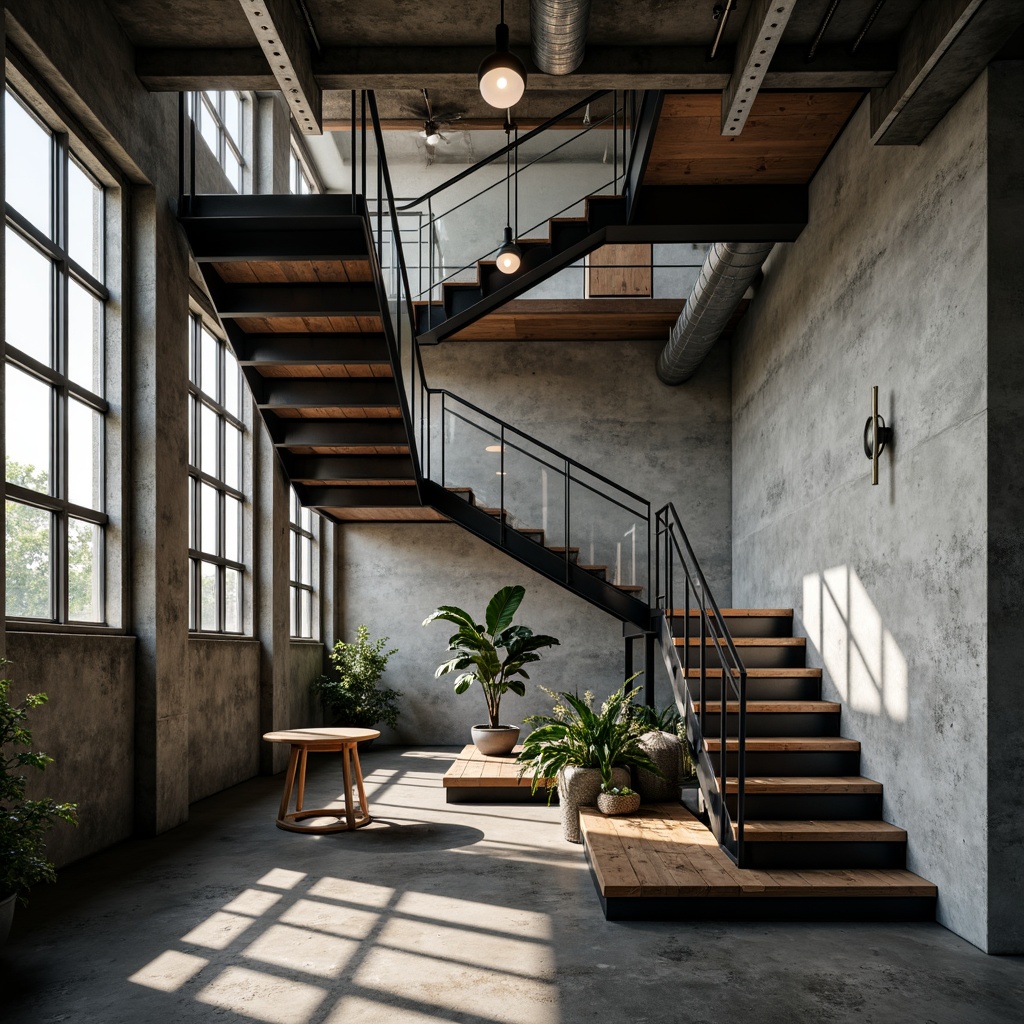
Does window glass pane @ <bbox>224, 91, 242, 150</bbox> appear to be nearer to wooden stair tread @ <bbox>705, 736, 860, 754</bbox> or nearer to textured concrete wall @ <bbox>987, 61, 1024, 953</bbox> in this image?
textured concrete wall @ <bbox>987, 61, 1024, 953</bbox>

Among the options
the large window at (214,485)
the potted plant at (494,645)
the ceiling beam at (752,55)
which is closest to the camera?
the ceiling beam at (752,55)

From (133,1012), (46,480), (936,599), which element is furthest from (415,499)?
(133,1012)

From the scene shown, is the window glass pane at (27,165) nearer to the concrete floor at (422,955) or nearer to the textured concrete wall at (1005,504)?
the concrete floor at (422,955)

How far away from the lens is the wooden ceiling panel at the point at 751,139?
5.64 m

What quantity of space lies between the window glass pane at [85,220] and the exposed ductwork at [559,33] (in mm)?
2800

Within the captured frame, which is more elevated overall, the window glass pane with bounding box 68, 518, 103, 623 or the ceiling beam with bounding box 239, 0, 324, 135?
the ceiling beam with bounding box 239, 0, 324, 135

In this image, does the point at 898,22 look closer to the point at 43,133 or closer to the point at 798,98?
the point at 798,98

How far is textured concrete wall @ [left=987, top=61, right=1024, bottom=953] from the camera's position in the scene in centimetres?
391

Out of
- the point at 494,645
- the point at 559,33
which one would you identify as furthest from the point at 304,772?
the point at 559,33

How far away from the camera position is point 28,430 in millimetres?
4910

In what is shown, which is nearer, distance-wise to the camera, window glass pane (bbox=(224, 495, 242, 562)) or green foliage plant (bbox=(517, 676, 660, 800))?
green foliage plant (bbox=(517, 676, 660, 800))

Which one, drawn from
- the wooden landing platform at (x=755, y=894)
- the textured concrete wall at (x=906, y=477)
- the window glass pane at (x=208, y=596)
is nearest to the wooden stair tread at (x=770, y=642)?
the textured concrete wall at (x=906, y=477)

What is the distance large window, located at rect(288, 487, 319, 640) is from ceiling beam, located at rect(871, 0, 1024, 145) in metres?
6.71

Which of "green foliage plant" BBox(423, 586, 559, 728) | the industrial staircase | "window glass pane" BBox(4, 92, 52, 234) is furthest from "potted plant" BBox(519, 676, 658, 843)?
"window glass pane" BBox(4, 92, 52, 234)
